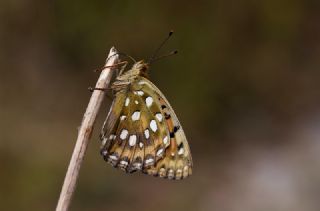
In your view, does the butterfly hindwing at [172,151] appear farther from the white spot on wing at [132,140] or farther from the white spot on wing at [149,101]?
the white spot on wing at [132,140]

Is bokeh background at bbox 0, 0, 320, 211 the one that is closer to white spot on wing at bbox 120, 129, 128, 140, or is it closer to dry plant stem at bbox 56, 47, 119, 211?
white spot on wing at bbox 120, 129, 128, 140

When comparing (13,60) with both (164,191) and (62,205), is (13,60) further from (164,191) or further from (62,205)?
(62,205)

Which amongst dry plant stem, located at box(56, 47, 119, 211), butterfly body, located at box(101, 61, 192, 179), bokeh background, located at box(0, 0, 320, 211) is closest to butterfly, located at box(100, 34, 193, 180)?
butterfly body, located at box(101, 61, 192, 179)

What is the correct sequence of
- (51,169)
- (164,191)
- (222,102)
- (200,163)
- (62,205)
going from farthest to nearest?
(222,102)
(200,163)
(164,191)
(51,169)
(62,205)

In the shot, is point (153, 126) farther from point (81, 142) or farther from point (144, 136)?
point (81, 142)

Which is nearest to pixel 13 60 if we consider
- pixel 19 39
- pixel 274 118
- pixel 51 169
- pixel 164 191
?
pixel 19 39

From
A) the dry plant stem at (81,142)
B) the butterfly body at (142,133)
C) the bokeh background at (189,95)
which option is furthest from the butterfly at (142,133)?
the bokeh background at (189,95)
